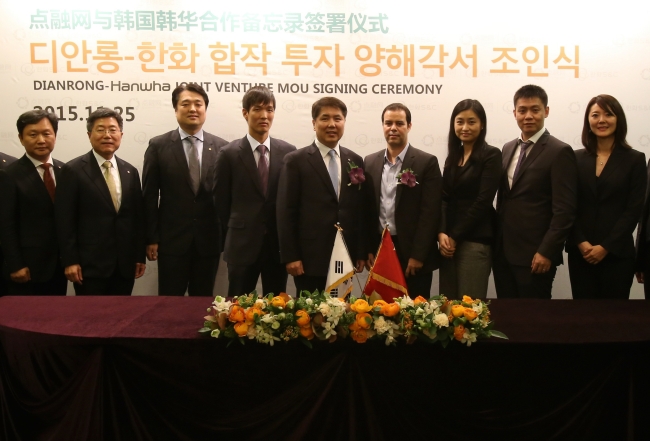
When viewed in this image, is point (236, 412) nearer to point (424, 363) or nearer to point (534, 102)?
point (424, 363)

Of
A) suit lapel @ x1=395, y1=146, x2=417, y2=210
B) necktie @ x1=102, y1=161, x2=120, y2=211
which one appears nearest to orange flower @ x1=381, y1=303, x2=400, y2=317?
suit lapel @ x1=395, y1=146, x2=417, y2=210

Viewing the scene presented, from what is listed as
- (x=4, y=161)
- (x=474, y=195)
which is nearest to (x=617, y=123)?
(x=474, y=195)

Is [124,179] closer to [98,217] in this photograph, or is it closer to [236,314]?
[98,217]

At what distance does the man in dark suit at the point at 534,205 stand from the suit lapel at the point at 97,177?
7.46 feet

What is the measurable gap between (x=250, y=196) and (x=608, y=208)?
2033 millimetres

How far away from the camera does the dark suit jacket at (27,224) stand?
3320 mm

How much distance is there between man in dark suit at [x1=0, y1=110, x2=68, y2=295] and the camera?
131 inches

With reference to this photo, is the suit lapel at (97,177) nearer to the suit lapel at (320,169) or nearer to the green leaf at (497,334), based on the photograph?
the suit lapel at (320,169)

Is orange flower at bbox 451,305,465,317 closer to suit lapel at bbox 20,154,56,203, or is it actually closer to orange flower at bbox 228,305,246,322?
orange flower at bbox 228,305,246,322

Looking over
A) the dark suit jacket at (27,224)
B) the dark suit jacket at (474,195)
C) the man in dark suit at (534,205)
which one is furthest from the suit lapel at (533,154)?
the dark suit jacket at (27,224)

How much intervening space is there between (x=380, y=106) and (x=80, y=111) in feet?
7.03

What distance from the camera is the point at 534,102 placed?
128 inches

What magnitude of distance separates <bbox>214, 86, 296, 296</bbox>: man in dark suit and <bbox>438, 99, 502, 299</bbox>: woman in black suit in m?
1.01

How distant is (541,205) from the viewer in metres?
Result: 3.19
